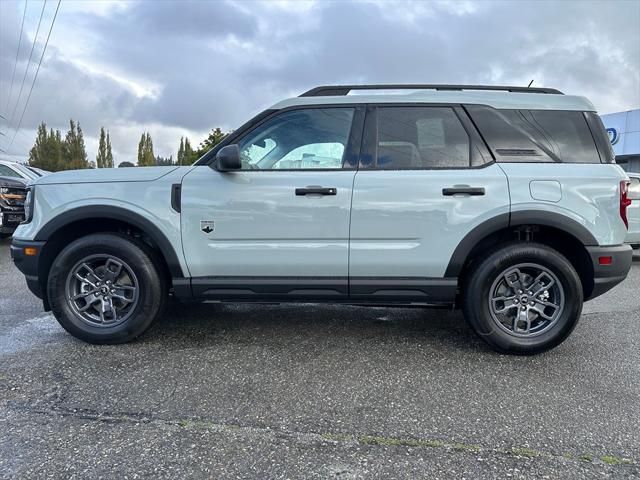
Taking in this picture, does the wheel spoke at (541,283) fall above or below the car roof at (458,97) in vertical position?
below

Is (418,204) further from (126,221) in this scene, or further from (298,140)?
(126,221)

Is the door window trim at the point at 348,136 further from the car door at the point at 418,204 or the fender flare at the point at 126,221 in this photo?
the fender flare at the point at 126,221

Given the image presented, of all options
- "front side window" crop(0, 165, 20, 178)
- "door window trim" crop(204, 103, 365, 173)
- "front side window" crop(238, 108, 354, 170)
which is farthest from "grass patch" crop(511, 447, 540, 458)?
"front side window" crop(0, 165, 20, 178)

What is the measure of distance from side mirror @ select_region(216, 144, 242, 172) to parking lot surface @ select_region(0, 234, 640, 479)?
4.79ft

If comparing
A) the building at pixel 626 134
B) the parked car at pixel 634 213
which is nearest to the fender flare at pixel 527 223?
the parked car at pixel 634 213

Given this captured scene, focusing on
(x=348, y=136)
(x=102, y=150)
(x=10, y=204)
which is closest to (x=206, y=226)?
(x=348, y=136)

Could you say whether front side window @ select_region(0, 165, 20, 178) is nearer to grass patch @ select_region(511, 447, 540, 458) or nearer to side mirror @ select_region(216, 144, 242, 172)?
side mirror @ select_region(216, 144, 242, 172)

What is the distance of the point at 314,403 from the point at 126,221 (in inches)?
81.1

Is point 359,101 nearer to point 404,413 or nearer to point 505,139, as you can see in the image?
point 505,139

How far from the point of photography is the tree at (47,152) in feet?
187

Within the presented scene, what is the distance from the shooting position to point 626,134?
2312 cm

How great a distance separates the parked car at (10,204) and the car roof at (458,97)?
24.7 feet

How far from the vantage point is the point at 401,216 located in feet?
11.6

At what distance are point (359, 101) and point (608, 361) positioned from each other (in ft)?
9.29
